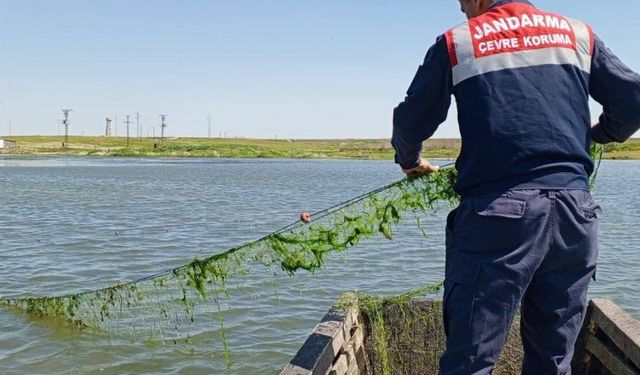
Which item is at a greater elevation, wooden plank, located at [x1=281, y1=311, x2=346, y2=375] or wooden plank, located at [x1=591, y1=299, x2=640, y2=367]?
wooden plank, located at [x1=591, y1=299, x2=640, y2=367]

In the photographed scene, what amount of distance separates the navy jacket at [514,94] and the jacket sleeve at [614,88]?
2 centimetres

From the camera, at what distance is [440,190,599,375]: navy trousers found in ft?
8.47

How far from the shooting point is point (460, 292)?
2.67 m

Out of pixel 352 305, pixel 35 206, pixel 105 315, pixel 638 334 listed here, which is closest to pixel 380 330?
pixel 352 305

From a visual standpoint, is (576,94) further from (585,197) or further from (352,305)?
(352,305)

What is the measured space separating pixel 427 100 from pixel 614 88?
2.92ft

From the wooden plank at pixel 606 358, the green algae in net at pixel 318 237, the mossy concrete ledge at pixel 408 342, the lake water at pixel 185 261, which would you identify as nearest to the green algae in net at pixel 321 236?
the green algae in net at pixel 318 237

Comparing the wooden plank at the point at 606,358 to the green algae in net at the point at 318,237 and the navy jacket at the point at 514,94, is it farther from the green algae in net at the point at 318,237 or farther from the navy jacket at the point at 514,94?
the navy jacket at the point at 514,94

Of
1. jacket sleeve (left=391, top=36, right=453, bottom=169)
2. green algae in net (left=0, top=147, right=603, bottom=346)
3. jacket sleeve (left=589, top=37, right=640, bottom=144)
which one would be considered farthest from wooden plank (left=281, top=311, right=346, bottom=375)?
jacket sleeve (left=589, top=37, right=640, bottom=144)

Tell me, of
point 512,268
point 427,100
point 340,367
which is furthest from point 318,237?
point 512,268

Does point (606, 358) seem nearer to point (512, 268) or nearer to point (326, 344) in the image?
point (326, 344)

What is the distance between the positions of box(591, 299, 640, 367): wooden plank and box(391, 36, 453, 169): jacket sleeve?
2204 millimetres

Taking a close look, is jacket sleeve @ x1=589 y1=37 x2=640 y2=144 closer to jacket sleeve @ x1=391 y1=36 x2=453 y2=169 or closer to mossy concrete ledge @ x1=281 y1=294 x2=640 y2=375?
jacket sleeve @ x1=391 y1=36 x2=453 y2=169

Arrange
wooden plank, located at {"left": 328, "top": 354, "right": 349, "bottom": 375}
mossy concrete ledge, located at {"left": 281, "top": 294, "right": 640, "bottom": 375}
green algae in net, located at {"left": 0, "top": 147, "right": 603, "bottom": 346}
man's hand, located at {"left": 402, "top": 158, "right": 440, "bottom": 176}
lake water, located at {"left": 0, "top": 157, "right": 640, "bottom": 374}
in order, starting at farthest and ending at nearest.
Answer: lake water, located at {"left": 0, "top": 157, "right": 640, "bottom": 374} → green algae in net, located at {"left": 0, "top": 147, "right": 603, "bottom": 346} → wooden plank, located at {"left": 328, "top": 354, "right": 349, "bottom": 375} → mossy concrete ledge, located at {"left": 281, "top": 294, "right": 640, "bottom": 375} → man's hand, located at {"left": 402, "top": 158, "right": 440, "bottom": 176}
